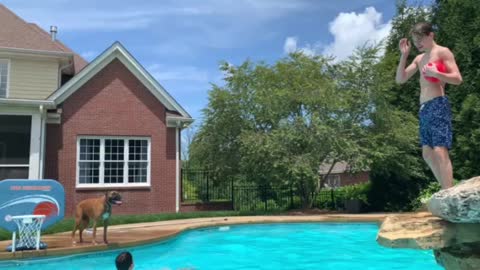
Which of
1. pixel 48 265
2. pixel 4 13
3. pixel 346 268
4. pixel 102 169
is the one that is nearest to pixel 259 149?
pixel 102 169

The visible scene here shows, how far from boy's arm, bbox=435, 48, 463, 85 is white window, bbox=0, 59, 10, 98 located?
17.4m

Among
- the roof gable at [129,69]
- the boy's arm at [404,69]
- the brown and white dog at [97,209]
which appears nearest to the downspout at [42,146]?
the roof gable at [129,69]

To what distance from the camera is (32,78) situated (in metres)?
18.2

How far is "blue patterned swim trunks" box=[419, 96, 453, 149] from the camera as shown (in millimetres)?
4281

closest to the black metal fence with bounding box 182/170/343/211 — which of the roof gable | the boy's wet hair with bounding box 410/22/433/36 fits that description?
the roof gable

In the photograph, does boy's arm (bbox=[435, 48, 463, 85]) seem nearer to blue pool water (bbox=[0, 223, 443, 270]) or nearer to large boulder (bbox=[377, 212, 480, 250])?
large boulder (bbox=[377, 212, 480, 250])

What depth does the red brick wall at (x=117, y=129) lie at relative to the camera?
17.0 meters

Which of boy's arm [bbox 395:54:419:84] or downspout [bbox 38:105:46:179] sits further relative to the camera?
downspout [bbox 38:105:46:179]

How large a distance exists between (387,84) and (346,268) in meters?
12.1

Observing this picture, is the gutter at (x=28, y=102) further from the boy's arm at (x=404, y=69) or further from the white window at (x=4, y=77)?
the boy's arm at (x=404, y=69)

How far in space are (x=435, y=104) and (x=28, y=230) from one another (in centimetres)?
748

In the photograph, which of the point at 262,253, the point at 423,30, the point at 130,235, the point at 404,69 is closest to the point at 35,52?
the point at 130,235

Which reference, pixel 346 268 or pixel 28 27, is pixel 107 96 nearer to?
pixel 28 27

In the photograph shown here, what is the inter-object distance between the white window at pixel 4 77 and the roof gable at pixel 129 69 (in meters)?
2.51
